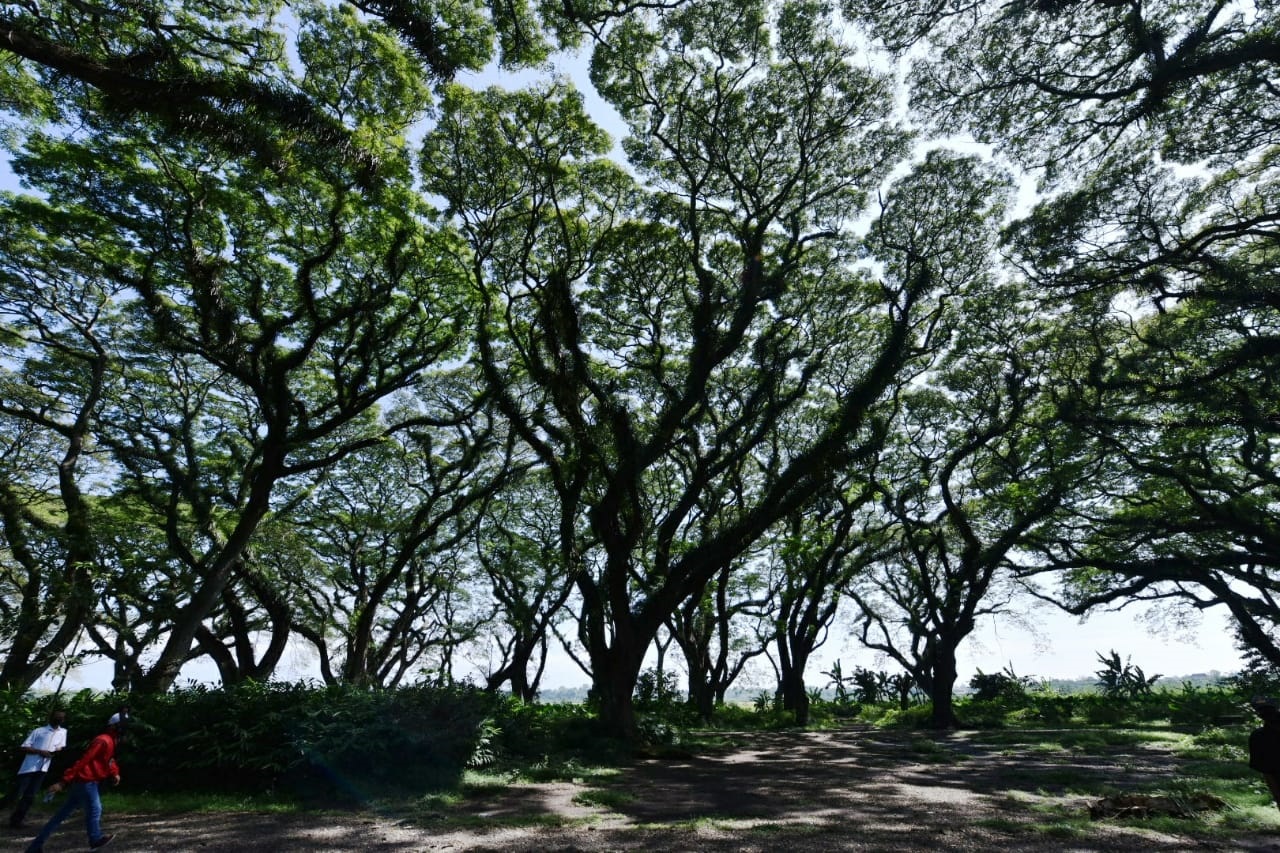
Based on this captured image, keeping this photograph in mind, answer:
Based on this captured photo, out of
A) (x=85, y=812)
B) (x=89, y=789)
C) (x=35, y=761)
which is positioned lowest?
(x=85, y=812)

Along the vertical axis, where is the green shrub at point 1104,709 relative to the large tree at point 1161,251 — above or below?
below

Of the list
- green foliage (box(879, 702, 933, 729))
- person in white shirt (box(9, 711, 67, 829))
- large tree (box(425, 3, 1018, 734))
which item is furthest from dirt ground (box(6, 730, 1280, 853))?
green foliage (box(879, 702, 933, 729))

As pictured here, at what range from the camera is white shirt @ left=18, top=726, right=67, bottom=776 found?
6.96 metres

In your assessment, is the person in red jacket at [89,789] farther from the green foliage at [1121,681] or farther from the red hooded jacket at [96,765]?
the green foliage at [1121,681]

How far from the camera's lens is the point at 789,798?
8.27m

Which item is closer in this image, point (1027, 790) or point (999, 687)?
point (1027, 790)

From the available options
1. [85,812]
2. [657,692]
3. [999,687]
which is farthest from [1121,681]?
[85,812]

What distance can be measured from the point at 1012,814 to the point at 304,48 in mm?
15453

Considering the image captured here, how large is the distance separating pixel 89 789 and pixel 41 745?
5.45ft

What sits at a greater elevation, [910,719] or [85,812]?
[910,719]

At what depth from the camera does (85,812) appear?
19.9 feet

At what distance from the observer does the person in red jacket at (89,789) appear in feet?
19.1

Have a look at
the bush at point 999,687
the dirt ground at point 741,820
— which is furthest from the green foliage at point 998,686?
the dirt ground at point 741,820

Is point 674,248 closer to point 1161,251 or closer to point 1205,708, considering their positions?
point 1161,251
